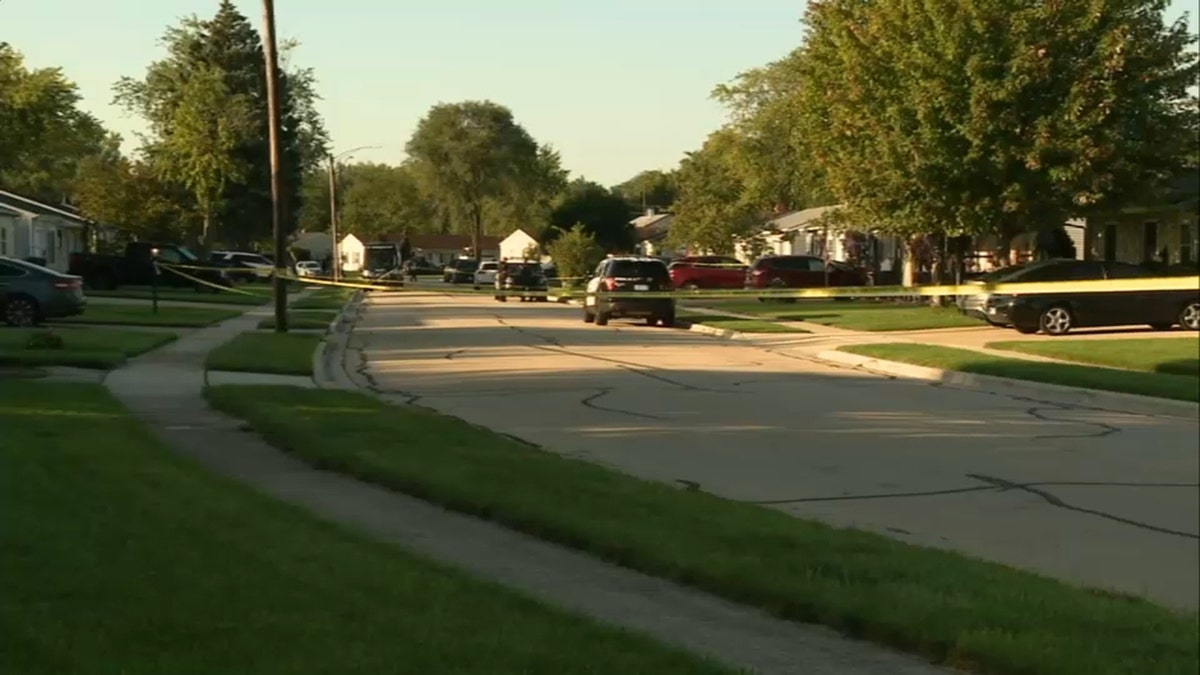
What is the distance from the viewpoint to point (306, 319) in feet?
123

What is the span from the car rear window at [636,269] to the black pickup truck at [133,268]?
18.9 metres

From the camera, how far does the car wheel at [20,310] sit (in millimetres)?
29391

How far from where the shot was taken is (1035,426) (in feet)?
51.4

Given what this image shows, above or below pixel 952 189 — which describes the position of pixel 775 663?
below

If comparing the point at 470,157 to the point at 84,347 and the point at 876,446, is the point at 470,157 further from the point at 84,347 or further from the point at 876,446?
the point at 876,446

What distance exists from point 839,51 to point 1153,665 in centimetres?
3067

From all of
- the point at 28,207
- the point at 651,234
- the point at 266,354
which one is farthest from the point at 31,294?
the point at 651,234

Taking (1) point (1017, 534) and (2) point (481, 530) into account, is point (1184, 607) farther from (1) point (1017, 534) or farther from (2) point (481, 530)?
(2) point (481, 530)

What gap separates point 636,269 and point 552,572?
2798 cm

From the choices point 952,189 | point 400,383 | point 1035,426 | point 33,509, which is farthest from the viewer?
point 952,189

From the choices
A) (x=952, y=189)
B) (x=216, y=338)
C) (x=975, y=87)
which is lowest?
(x=216, y=338)

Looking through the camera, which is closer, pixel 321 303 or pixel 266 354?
pixel 266 354

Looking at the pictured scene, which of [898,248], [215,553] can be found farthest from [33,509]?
[898,248]

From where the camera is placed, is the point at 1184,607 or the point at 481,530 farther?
the point at 481,530
